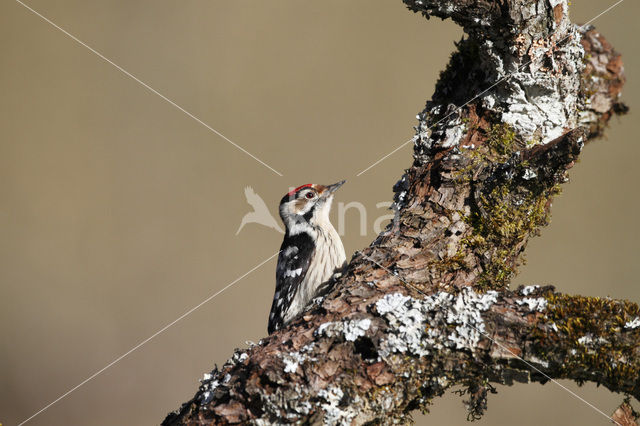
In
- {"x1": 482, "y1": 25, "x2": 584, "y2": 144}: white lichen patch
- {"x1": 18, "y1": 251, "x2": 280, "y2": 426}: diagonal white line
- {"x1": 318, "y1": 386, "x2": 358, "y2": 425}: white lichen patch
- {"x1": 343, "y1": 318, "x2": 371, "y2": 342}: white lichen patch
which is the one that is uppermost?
{"x1": 18, "y1": 251, "x2": 280, "y2": 426}: diagonal white line

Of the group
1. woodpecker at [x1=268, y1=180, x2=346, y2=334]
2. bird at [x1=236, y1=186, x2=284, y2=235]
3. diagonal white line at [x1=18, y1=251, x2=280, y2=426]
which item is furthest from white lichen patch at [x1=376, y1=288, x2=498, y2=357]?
diagonal white line at [x1=18, y1=251, x2=280, y2=426]

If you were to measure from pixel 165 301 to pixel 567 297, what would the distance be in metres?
5.52

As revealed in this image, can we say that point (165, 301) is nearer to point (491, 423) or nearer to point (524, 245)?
point (491, 423)

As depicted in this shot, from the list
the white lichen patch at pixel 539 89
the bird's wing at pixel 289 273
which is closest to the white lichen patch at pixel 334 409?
the white lichen patch at pixel 539 89

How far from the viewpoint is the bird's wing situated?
3752mm

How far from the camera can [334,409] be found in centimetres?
159

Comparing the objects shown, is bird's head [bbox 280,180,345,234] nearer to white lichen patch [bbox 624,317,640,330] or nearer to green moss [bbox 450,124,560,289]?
green moss [bbox 450,124,560,289]

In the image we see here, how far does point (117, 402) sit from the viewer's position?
5.64m

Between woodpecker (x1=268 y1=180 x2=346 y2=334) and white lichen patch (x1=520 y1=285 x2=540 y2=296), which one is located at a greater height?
woodpecker (x1=268 y1=180 x2=346 y2=334)

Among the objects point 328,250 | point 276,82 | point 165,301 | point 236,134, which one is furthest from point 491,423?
point 276,82

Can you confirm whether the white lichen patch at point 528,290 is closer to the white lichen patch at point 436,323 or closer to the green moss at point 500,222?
the white lichen patch at point 436,323

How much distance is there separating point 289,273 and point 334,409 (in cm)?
235

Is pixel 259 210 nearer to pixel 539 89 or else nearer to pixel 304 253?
pixel 304 253

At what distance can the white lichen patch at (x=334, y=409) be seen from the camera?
1.59 meters
